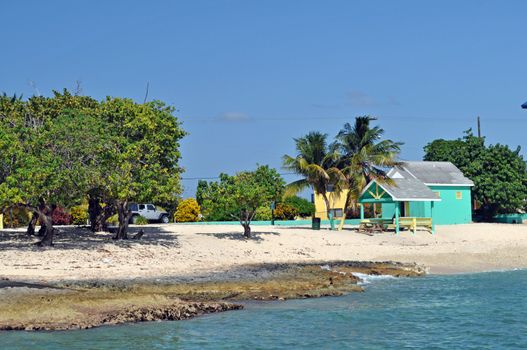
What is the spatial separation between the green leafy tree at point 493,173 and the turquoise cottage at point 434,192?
1.38 meters

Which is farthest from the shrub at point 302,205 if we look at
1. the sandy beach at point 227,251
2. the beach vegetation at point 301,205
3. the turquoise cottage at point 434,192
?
the sandy beach at point 227,251

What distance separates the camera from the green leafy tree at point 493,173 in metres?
56.4

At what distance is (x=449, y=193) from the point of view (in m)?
54.9

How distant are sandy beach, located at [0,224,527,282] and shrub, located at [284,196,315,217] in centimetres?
1254

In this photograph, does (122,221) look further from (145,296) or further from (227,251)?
(145,296)

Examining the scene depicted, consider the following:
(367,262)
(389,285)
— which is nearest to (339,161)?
(367,262)

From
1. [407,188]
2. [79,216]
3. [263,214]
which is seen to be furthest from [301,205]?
[79,216]

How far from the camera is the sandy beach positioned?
2767cm

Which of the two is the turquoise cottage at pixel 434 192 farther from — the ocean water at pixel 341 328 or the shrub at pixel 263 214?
the ocean water at pixel 341 328

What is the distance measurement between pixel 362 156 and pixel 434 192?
18.8 feet

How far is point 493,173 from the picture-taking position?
189 feet

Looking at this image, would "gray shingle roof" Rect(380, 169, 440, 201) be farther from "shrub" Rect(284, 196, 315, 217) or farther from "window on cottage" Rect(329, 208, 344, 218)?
"shrub" Rect(284, 196, 315, 217)

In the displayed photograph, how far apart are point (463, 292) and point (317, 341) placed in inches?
404

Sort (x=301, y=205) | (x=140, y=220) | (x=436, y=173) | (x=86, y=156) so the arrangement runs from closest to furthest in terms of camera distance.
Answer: (x=86, y=156) < (x=140, y=220) < (x=436, y=173) < (x=301, y=205)
